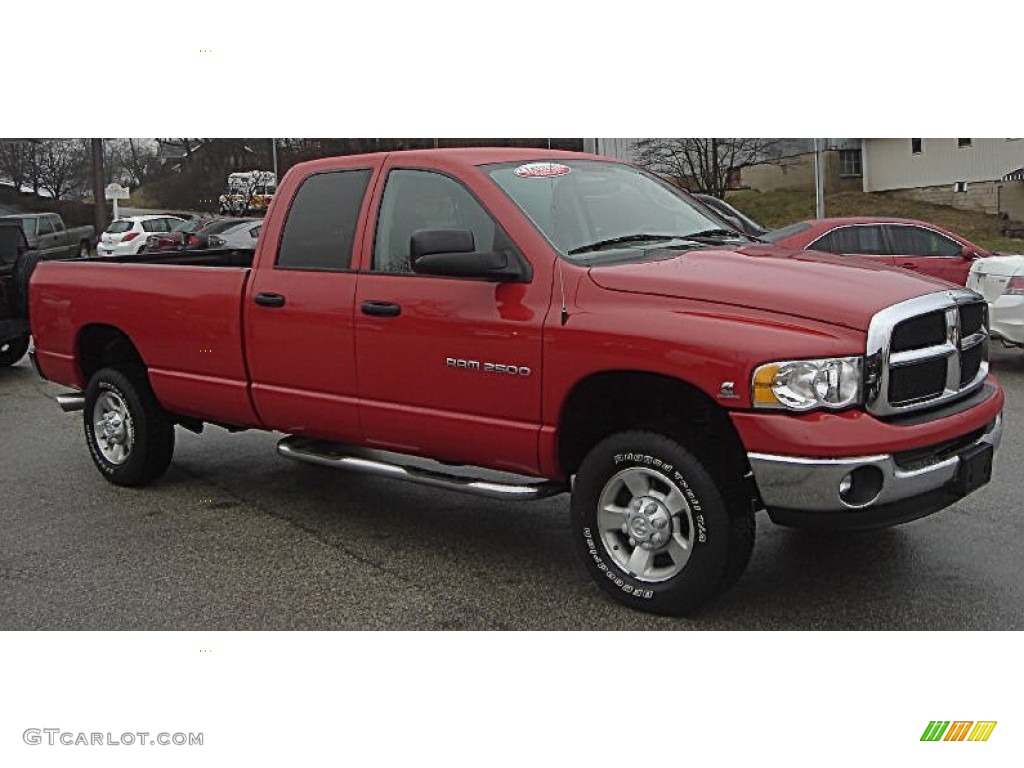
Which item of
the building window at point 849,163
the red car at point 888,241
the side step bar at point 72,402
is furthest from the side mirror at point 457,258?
the red car at point 888,241

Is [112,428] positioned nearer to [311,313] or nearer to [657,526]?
[311,313]

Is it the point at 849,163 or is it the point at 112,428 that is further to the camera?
the point at 849,163

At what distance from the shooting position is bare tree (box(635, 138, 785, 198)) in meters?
6.82

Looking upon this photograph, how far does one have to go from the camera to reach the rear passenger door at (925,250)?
11.3 m

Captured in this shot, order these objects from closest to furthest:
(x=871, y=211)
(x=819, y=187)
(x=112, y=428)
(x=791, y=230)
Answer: (x=112, y=428)
(x=791, y=230)
(x=819, y=187)
(x=871, y=211)

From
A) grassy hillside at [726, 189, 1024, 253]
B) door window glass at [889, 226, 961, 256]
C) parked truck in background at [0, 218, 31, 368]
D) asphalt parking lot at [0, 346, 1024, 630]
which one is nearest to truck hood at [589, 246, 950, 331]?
asphalt parking lot at [0, 346, 1024, 630]

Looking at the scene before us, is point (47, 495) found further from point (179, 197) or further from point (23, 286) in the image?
point (23, 286)

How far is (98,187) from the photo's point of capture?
9438mm

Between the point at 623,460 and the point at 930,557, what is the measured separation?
5.69ft

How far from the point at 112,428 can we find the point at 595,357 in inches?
149

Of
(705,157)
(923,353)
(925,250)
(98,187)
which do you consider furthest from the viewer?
(925,250)

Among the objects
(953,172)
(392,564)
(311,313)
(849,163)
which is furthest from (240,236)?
(953,172)

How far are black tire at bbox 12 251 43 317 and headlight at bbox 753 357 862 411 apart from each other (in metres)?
9.51

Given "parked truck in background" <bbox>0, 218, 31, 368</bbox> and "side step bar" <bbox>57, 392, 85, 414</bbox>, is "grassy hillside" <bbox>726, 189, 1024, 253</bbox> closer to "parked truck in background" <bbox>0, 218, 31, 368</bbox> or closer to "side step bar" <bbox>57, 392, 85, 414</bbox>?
"side step bar" <bbox>57, 392, 85, 414</bbox>
